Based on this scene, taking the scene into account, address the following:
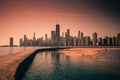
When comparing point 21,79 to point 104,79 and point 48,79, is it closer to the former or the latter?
point 48,79

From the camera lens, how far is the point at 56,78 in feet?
82.8

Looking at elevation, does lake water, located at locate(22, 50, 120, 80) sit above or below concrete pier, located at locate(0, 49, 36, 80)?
below

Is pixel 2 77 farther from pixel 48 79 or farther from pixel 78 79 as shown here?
pixel 78 79

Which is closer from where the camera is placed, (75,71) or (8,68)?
(8,68)

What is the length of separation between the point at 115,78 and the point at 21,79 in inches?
664

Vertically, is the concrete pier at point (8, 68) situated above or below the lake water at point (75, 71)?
above

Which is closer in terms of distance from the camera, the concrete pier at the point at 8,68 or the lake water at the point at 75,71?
the concrete pier at the point at 8,68

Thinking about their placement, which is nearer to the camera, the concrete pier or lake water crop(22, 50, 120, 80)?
the concrete pier

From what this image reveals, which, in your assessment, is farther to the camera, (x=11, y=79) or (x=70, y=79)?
(x=70, y=79)

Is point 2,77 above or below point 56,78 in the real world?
above

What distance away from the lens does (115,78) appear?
80.8ft

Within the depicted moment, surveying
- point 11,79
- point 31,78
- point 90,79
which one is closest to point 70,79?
point 90,79

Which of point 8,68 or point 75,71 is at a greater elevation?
point 8,68

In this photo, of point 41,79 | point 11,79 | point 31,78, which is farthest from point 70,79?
point 11,79
